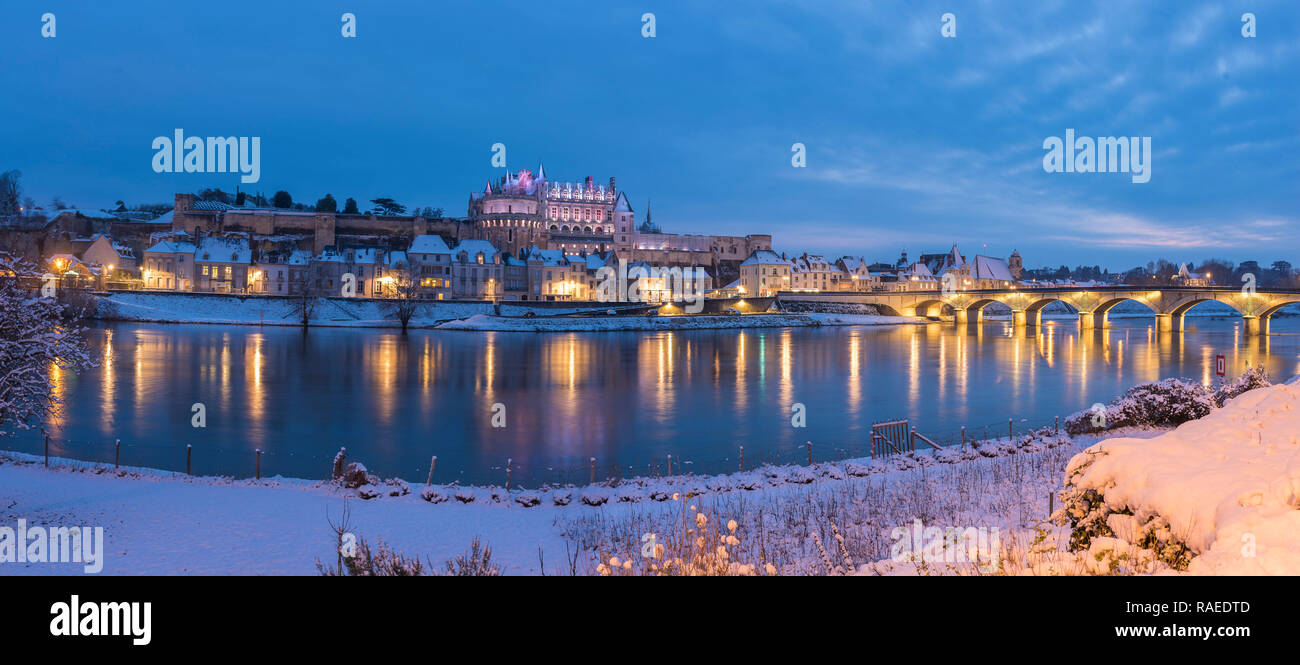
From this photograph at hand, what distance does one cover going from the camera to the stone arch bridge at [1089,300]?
2894 inches

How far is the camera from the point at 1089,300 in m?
84.8

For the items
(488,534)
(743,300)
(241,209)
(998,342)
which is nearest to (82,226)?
(241,209)

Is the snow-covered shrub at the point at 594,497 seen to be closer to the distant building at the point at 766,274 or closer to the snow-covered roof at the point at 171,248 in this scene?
the snow-covered roof at the point at 171,248

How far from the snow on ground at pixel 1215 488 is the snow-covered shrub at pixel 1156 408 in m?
13.0

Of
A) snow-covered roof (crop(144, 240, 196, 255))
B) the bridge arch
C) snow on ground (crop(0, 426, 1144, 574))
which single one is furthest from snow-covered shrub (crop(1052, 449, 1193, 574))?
the bridge arch

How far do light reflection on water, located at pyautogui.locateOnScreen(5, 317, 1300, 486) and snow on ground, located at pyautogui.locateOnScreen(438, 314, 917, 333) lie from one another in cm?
1444

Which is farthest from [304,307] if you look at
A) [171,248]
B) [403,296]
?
[171,248]

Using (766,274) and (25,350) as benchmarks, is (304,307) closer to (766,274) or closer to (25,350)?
(766,274)

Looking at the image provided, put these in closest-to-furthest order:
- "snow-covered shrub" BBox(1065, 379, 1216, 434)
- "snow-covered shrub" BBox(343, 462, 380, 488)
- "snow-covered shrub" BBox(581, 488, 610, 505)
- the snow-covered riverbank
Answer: the snow-covered riverbank < "snow-covered shrub" BBox(581, 488, 610, 505) < "snow-covered shrub" BBox(343, 462, 380, 488) < "snow-covered shrub" BBox(1065, 379, 1216, 434)

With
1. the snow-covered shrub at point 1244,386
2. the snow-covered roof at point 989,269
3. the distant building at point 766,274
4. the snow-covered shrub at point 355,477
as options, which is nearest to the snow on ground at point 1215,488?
the snow-covered shrub at point 355,477

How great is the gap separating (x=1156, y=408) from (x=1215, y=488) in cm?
1606

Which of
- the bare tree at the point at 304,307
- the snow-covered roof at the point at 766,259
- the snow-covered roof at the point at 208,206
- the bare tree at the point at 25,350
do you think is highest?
the snow-covered roof at the point at 208,206

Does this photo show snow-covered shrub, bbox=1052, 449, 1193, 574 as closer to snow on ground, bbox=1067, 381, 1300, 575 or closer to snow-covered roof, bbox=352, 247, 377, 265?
snow on ground, bbox=1067, 381, 1300, 575

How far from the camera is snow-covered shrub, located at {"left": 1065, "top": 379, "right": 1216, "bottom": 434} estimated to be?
62.0ft
